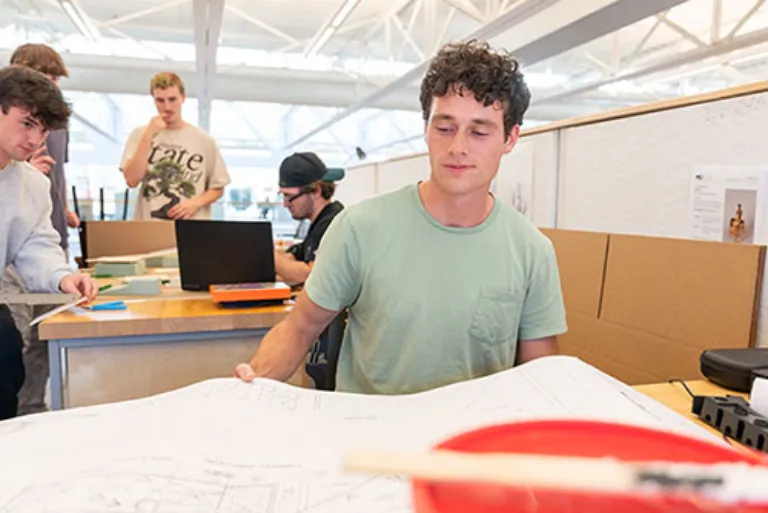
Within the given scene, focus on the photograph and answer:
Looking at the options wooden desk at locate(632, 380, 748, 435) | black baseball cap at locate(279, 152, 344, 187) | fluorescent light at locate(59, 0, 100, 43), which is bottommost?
wooden desk at locate(632, 380, 748, 435)

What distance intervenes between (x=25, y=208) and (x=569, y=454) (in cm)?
183

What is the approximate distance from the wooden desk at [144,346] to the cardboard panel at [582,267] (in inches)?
33.6

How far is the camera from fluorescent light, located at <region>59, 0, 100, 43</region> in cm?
388

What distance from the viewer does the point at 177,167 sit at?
109 inches

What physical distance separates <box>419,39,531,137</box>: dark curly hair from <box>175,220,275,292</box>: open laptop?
2.69 ft

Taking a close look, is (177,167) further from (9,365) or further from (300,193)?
(9,365)

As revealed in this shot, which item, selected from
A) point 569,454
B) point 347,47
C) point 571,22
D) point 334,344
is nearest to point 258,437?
point 569,454

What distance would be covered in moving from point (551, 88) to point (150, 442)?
7339mm

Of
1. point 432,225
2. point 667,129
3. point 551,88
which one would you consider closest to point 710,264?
point 667,129

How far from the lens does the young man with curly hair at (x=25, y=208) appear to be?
1.54 m

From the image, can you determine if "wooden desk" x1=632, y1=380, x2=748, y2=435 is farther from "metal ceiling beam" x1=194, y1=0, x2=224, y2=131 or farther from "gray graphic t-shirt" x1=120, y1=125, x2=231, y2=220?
"metal ceiling beam" x1=194, y1=0, x2=224, y2=131

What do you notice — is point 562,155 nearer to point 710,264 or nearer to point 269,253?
point 710,264

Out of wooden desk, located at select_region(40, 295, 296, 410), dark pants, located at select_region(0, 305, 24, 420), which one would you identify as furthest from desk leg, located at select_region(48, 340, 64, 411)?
dark pants, located at select_region(0, 305, 24, 420)

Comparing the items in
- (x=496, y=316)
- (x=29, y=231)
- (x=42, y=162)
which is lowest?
(x=496, y=316)
